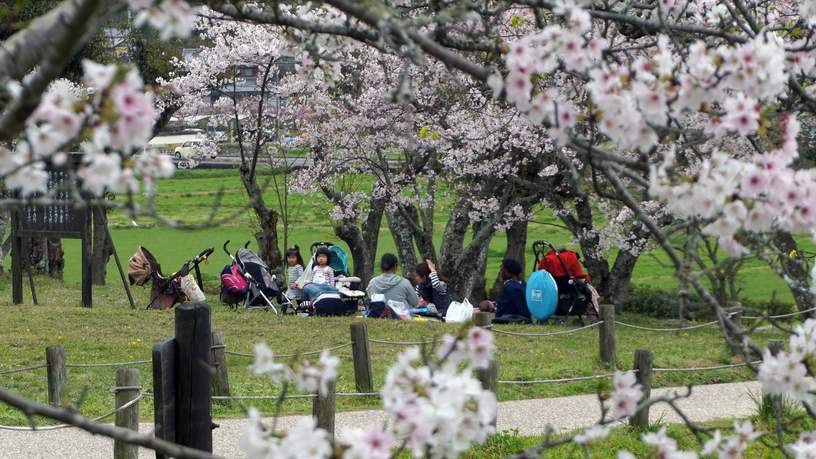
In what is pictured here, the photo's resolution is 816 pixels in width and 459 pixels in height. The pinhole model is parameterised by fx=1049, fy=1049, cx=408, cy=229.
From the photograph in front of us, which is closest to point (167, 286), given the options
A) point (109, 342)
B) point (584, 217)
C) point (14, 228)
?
point (14, 228)

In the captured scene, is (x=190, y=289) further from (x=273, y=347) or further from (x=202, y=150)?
(x=202, y=150)

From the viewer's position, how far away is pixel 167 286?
1405cm

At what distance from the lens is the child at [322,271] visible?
13.6 meters

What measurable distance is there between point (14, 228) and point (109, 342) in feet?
11.9

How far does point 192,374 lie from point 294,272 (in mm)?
10127

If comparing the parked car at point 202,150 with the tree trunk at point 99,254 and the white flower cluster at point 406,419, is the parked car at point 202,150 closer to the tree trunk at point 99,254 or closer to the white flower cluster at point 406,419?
the tree trunk at point 99,254

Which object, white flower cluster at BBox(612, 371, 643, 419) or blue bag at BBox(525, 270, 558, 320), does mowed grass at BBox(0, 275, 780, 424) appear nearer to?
blue bag at BBox(525, 270, 558, 320)

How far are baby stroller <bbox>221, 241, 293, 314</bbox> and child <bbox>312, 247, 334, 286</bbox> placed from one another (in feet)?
1.61

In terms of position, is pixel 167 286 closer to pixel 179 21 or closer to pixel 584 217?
pixel 584 217

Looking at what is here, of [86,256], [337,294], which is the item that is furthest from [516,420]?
[86,256]

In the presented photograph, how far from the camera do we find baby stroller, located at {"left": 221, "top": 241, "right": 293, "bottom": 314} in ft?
44.5

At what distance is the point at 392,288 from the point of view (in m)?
13.0

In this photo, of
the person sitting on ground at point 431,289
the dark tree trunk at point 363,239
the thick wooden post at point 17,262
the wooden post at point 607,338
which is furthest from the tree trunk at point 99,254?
the wooden post at point 607,338

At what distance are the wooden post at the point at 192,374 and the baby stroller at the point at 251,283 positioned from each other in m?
8.98
